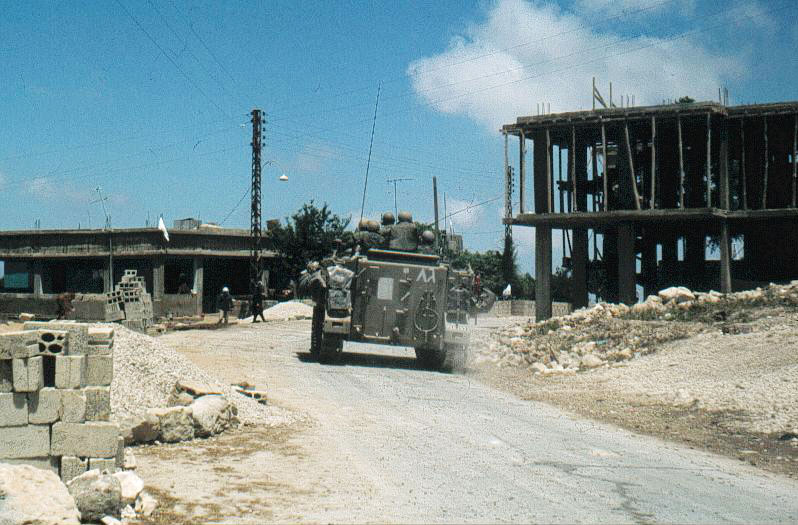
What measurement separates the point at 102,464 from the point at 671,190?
26375 mm


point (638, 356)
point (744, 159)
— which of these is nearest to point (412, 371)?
point (638, 356)

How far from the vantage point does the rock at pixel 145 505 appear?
6.57 m

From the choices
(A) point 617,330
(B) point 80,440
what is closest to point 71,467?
(B) point 80,440

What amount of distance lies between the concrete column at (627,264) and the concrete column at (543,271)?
235 centimetres

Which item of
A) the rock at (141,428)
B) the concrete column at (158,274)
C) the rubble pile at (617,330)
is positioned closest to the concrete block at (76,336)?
the rock at (141,428)

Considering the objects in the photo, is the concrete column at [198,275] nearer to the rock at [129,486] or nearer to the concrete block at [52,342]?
the concrete block at [52,342]

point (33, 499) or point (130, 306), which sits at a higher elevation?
point (130, 306)

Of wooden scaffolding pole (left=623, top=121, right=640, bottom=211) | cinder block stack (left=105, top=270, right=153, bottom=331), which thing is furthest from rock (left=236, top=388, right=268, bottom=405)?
cinder block stack (left=105, top=270, right=153, bottom=331)

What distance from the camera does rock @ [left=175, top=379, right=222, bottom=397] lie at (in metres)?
10.5

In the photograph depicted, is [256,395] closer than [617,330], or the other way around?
[256,395]

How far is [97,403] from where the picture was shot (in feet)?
24.0

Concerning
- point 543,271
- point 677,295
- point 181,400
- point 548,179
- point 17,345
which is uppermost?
point 548,179

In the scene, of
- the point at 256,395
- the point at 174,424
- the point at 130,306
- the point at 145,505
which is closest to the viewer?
the point at 145,505

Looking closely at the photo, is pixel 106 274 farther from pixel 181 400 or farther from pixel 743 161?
pixel 181 400
